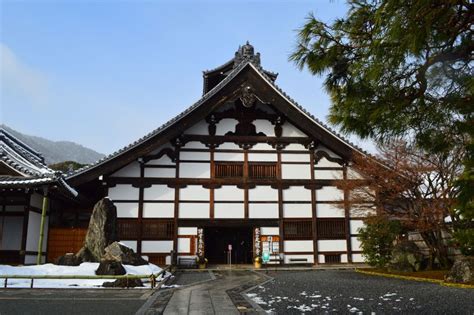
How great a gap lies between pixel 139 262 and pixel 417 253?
30.7ft

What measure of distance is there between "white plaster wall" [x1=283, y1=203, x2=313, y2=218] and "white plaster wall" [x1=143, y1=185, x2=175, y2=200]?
5.04 metres

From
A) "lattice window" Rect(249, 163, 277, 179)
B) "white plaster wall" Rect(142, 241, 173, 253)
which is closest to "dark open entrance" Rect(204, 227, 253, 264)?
"white plaster wall" Rect(142, 241, 173, 253)

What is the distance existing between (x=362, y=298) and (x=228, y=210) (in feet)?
31.7

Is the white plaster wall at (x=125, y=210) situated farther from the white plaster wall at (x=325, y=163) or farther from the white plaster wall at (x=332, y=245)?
the white plaster wall at (x=325, y=163)

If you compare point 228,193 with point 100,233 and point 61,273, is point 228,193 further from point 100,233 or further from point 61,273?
point 61,273

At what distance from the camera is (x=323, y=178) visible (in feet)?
57.9

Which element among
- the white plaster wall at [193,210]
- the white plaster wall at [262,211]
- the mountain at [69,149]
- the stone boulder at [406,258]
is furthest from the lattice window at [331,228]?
the mountain at [69,149]

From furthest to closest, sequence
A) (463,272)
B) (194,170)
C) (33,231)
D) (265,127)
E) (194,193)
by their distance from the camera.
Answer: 1. (265,127)
2. (194,170)
3. (194,193)
4. (33,231)
5. (463,272)

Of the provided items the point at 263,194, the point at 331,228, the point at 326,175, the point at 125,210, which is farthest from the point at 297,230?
the point at 125,210

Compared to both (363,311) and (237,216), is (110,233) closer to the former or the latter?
(237,216)

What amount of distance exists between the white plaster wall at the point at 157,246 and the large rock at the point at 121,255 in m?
4.02

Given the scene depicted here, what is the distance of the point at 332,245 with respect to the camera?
55.9 ft

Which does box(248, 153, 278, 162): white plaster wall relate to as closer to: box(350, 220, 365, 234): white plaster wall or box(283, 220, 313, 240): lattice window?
box(283, 220, 313, 240): lattice window

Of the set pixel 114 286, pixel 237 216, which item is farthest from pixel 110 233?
pixel 237 216
